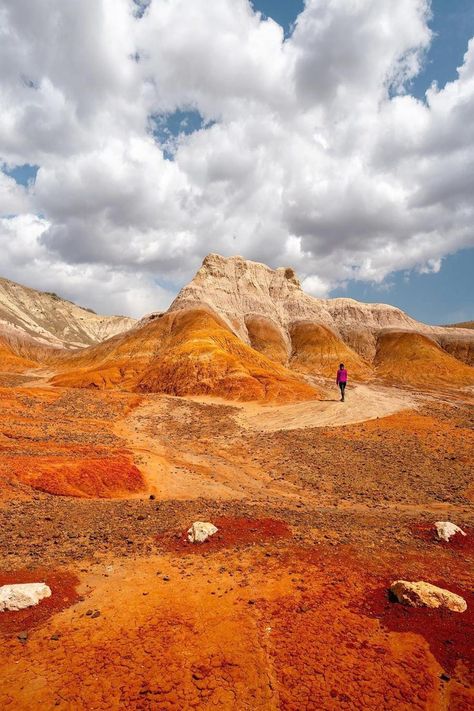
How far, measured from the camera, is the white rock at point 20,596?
732cm

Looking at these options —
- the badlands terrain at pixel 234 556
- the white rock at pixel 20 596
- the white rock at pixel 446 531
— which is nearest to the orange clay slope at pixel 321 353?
the badlands terrain at pixel 234 556

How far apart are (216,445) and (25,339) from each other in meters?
134

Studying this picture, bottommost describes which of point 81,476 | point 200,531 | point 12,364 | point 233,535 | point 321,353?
point 81,476

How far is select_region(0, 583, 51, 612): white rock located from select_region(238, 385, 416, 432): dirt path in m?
22.4

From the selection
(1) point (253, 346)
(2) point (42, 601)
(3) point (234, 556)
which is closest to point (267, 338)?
(1) point (253, 346)

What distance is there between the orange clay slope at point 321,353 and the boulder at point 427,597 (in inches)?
3112

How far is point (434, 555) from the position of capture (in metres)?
10.3

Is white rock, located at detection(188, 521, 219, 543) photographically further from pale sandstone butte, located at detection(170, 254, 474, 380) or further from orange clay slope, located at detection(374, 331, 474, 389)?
pale sandstone butte, located at detection(170, 254, 474, 380)

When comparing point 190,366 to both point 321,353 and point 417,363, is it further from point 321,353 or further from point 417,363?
point 417,363

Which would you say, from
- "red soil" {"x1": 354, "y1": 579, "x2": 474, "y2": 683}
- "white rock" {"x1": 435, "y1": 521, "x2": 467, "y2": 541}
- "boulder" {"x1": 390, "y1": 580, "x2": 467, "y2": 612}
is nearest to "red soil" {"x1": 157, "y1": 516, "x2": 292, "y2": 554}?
"red soil" {"x1": 354, "y1": 579, "x2": 474, "y2": 683}

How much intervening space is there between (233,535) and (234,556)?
50.5 inches

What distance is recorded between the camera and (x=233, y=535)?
1134cm

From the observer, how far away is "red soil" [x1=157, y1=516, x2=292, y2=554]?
1061cm

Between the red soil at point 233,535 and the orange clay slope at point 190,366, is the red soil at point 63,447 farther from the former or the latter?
the orange clay slope at point 190,366
